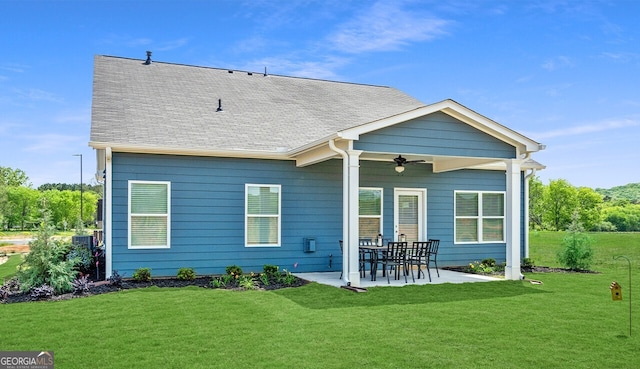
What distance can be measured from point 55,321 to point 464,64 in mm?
15303

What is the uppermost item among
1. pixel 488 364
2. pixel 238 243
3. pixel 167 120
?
pixel 167 120

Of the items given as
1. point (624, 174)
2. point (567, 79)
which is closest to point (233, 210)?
point (567, 79)

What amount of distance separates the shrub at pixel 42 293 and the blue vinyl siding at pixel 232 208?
5.55ft

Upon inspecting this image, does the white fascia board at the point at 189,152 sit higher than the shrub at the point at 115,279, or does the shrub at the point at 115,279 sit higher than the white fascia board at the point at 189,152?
the white fascia board at the point at 189,152

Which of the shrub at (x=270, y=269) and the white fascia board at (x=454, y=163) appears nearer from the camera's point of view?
the shrub at (x=270, y=269)

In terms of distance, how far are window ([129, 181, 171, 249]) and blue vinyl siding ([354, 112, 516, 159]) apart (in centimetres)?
414

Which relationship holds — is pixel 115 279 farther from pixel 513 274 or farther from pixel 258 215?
pixel 513 274

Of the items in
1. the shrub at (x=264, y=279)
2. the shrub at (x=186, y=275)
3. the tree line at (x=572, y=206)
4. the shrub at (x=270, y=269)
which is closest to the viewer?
the shrub at (x=264, y=279)

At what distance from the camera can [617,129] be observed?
101 ft

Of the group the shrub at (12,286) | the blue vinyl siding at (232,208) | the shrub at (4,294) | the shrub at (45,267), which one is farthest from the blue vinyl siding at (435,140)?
the shrub at (12,286)

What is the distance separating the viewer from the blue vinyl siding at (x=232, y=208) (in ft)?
35.7

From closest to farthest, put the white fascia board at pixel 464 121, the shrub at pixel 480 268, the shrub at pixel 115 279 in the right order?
the white fascia board at pixel 464 121 < the shrub at pixel 115 279 < the shrub at pixel 480 268

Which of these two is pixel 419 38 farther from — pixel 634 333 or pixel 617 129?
pixel 617 129

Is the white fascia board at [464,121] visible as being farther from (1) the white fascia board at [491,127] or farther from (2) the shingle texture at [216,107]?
(2) the shingle texture at [216,107]
